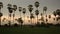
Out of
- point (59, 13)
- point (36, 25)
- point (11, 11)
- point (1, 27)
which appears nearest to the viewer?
point (1, 27)

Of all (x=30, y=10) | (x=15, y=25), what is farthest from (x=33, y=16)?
(x=15, y=25)

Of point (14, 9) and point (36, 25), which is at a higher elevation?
point (14, 9)

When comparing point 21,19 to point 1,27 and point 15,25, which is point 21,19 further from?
point 1,27

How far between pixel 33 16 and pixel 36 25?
285 inches

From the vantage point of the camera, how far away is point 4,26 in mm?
45875

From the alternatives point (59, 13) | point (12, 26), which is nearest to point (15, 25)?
point (12, 26)

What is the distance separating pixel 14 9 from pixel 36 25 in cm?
1001

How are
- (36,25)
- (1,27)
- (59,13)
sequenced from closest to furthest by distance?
(1,27), (36,25), (59,13)

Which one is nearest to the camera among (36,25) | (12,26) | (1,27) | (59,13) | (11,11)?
(1,27)

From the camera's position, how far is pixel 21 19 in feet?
175

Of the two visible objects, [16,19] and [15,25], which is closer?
[15,25]

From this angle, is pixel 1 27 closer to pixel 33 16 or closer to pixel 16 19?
pixel 16 19

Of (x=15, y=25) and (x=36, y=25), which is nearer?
(x=15, y=25)

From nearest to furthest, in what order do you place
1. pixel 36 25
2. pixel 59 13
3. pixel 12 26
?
Answer: 1. pixel 12 26
2. pixel 36 25
3. pixel 59 13
